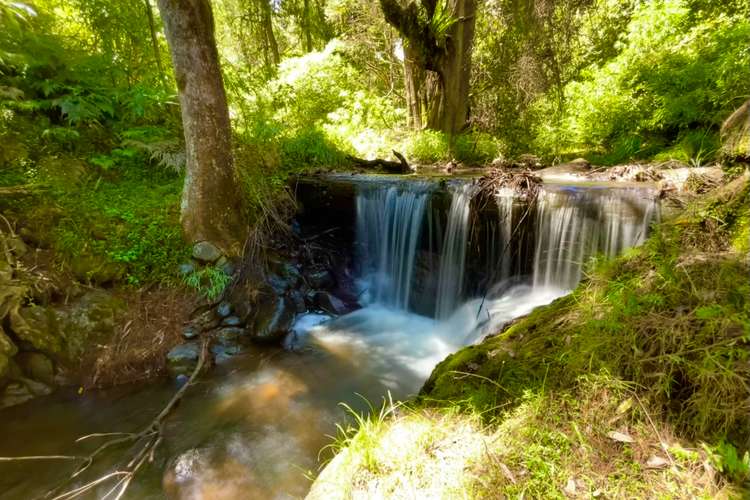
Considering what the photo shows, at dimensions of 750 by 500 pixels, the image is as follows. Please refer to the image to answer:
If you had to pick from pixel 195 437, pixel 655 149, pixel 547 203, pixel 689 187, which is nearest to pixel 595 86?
pixel 655 149

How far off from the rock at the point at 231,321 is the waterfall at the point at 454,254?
2922mm

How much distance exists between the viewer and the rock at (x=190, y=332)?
14.2 ft

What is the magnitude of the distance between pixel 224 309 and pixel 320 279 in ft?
5.32

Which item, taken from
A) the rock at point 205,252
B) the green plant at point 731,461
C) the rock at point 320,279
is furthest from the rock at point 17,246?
the green plant at point 731,461

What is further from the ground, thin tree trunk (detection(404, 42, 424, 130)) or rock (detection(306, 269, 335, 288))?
thin tree trunk (detection(404, 42, 424, 130))

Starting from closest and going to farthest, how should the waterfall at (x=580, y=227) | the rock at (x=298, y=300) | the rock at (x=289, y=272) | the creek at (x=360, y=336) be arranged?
the creek at (x=360, y=336), the waterfall at (x=580, y=227), the rock at (x=298, y=300), the rock at (x=289, y=272)

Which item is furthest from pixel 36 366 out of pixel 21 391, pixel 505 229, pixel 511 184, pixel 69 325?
pixel 511 184

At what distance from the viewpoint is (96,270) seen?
434 centimetres

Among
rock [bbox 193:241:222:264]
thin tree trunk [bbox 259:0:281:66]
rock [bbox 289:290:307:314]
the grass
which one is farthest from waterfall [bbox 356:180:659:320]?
thin tree trunk [bbox 259:0:281:66]

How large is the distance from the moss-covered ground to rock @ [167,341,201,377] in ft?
9.48

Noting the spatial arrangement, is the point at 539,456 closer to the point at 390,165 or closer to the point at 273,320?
the point at 273,320

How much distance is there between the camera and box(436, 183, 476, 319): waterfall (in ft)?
16.9

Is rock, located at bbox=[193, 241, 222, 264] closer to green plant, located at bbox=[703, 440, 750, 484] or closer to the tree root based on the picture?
the tree root

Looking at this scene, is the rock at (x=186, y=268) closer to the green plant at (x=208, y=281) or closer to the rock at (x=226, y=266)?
the green plant at (x=208, y=281)
